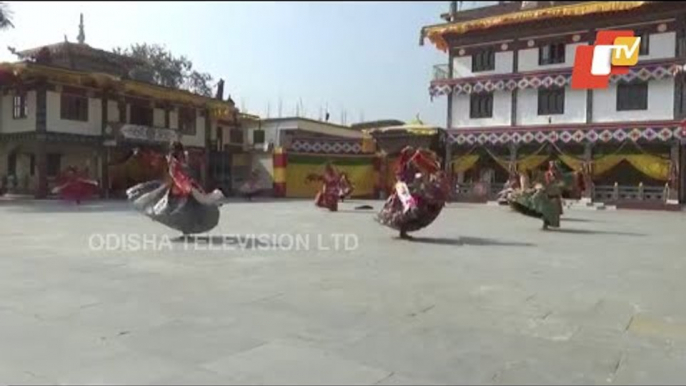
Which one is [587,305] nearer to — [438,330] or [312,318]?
[438,330]

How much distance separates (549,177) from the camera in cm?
1482

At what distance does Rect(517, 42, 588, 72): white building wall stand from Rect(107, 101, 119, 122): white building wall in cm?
1944

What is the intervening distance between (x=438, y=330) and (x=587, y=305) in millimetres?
1869

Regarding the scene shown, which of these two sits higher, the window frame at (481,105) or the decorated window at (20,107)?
the window frame at (481,105)

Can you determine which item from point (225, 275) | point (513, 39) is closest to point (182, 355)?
point (225, 275)

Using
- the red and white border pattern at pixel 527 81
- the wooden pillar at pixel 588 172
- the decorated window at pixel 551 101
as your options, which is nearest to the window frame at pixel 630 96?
the red and white border pattern at pixel 527 81

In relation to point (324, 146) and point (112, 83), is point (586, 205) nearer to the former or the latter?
point (324, 146)

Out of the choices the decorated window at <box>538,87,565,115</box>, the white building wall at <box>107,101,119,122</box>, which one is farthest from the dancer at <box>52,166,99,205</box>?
the decorated window at <box>538,87,565,115</box>

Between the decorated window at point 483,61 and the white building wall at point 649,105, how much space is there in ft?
17.5

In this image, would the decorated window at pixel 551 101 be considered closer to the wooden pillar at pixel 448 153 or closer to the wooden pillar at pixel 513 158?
the wooden pillar at pixel 513 158

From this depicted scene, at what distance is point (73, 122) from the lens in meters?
28.7

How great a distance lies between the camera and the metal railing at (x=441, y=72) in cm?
3416

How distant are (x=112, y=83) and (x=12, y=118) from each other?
450 cm

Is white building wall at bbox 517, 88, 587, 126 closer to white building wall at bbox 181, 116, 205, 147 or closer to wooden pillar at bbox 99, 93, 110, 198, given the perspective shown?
white building wall at bbox 181, 116, 205, 147
